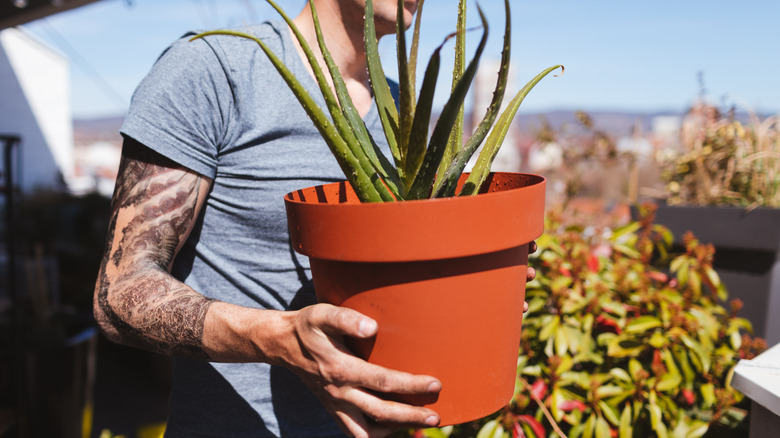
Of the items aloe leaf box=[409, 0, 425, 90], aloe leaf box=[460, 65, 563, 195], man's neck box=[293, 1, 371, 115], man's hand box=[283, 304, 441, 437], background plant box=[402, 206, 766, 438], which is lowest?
background plant box=[402, 206, 766, 438]

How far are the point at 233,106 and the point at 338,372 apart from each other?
537 millimetres

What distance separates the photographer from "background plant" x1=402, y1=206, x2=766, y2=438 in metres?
1.28

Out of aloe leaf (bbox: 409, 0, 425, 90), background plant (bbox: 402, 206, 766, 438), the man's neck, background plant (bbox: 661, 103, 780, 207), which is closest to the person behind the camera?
aloe leaf (bbox: 409, 0, 425, 90)

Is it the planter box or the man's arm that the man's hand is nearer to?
the man's arm

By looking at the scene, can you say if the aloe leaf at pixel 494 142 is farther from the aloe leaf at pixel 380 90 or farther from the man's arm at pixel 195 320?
the man's arm at pixel 195 320

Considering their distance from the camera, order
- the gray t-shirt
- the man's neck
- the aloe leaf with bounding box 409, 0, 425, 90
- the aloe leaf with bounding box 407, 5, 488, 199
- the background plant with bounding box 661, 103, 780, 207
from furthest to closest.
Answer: the background plant with bounding box 661, 103, 780, 207
the man's neck
the gray t-shirt
the aloe leaf with bounding box 409, 0, 425, 90
the aloe leaf with bounding box 407, 5, 488, 199

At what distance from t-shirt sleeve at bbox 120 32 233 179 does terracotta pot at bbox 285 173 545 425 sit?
274 millimetres

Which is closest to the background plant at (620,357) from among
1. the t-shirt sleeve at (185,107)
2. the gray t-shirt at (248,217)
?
the gray t-shirt at (248,217)

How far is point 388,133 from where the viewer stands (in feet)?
2.36

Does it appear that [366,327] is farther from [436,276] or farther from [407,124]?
[407,124]

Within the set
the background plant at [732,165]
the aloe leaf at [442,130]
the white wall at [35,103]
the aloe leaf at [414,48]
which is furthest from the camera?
the white wall at [35,103]

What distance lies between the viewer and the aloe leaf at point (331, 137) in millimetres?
558

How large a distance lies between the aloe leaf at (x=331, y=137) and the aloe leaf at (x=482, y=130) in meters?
0.10

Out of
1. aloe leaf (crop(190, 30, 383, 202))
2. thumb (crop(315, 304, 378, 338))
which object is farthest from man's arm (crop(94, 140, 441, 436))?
aloe leaf (crop(190, 30, 383, 202))
